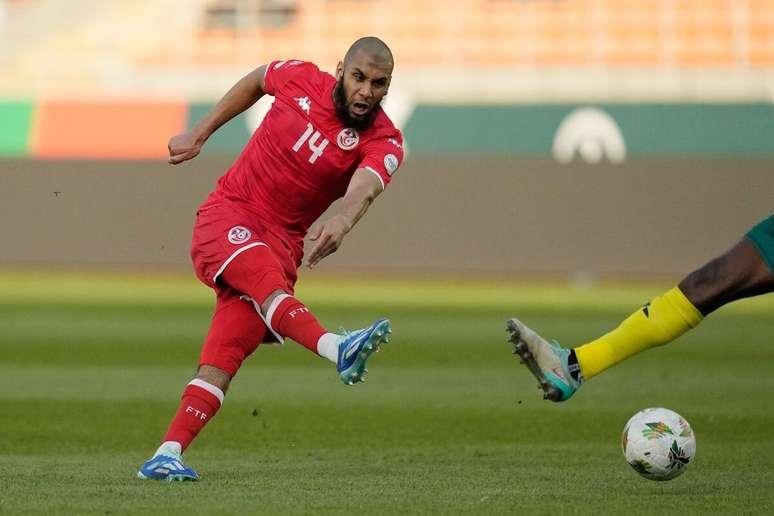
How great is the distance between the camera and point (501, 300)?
19203 mm

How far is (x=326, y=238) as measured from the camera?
6109mm

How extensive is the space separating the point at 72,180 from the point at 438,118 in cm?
600

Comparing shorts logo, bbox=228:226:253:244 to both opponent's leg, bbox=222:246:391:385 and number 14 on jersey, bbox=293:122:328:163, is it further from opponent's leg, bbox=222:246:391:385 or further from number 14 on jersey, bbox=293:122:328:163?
number 14 on jersey, bbox=293:122:328:163

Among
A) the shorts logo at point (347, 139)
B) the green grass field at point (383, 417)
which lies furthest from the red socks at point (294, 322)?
the shorts logo at point (347, 139)

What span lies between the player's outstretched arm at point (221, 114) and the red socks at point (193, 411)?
44.4 inches

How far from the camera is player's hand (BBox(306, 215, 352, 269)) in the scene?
6088mm

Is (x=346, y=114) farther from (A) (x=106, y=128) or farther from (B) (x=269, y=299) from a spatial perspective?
(A) (x=106, y=128)

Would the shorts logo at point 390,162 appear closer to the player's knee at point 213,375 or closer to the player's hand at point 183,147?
the player's hand at point 183,147

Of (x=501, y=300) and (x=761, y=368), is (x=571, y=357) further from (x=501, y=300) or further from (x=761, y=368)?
(x=501, y=300)

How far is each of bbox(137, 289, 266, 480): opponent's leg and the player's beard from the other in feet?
3.20

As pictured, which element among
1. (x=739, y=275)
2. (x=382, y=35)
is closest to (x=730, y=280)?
(x=739, y=275)

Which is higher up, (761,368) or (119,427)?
(119,427)

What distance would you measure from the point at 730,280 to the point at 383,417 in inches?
143

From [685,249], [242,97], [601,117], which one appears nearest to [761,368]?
[242,97]
